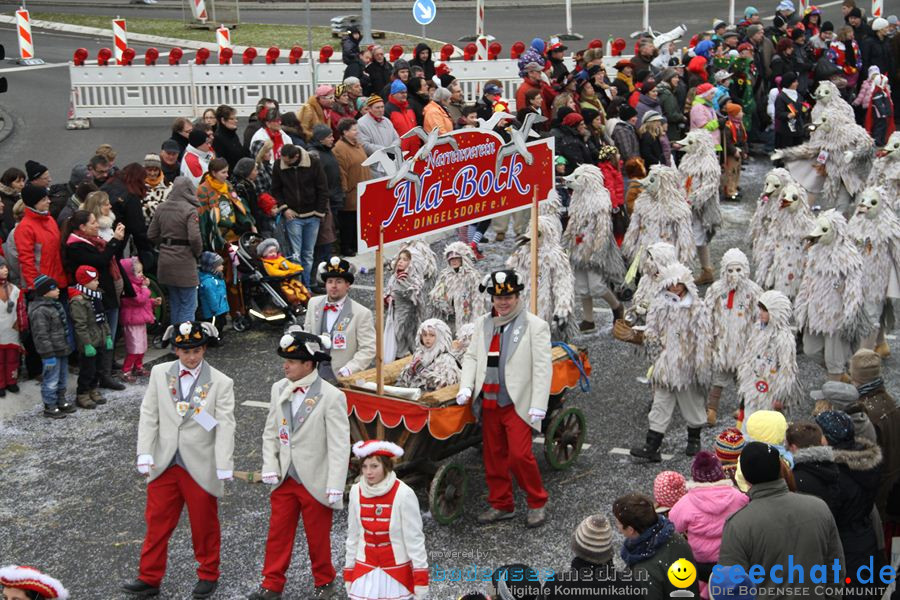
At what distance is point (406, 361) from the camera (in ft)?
35.8

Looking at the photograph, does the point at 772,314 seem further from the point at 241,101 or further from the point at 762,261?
the point at 241,101

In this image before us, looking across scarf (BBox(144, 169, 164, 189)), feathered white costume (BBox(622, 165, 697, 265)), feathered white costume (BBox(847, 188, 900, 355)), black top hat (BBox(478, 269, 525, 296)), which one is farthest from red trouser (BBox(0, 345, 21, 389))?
feathered white costume (BBox(847, 188, 900, 355))

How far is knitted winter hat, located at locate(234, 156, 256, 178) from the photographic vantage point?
569 inches

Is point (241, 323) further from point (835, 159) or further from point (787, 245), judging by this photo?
point (835, 159)

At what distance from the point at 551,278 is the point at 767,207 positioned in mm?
3449

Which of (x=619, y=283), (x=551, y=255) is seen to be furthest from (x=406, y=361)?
(x=619, y=283)

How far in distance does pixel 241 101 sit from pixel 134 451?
1211cm

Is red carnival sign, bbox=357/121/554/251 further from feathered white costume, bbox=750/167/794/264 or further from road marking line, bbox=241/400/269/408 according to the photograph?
feathered white costume, bbox=750/167/794/264

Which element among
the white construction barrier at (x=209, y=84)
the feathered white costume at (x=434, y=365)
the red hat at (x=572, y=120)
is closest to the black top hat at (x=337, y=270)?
the feathered white costume at (x=434, y=365)

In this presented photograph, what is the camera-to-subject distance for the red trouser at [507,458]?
9648 millimetres

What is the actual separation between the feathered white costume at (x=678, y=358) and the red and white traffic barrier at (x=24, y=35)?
19983mm

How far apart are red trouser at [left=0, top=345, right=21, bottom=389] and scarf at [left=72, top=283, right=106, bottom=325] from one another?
2.50 feet

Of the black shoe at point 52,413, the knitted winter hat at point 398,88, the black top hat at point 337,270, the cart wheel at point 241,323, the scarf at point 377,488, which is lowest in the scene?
the black shoe at point 52,413

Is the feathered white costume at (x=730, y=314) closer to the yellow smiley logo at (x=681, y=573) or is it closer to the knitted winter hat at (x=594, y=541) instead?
the yellow smiley logo at (x=681, y=573)
